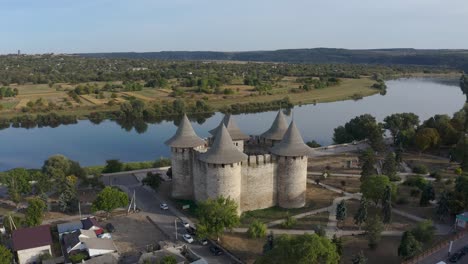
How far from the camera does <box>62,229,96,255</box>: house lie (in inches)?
905

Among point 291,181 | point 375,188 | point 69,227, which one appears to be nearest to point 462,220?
point 375,188

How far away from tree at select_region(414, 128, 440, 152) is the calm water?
14.3 m

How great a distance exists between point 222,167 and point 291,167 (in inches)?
204

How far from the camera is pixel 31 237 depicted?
23.2 metres

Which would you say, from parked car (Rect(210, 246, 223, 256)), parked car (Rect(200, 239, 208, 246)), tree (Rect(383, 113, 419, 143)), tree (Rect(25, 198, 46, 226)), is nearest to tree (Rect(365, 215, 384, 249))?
parked car (Rect(210, 246, 223, 256))

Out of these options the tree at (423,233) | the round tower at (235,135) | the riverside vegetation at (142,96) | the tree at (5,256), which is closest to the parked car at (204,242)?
the round tower at (235,135)

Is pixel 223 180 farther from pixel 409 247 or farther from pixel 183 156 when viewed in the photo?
pixel 409 247

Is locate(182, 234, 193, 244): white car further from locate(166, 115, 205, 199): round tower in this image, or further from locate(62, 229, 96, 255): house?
locate(166, 115, 205, 199): round tower

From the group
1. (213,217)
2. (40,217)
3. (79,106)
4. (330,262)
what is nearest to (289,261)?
(330,262)

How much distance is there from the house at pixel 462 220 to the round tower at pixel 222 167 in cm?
1389

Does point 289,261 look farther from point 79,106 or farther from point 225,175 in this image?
point 79,106

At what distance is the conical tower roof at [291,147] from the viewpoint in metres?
28.2

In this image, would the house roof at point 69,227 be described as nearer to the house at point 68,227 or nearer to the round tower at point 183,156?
the house at point 68,227

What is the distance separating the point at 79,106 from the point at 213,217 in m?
57.3
